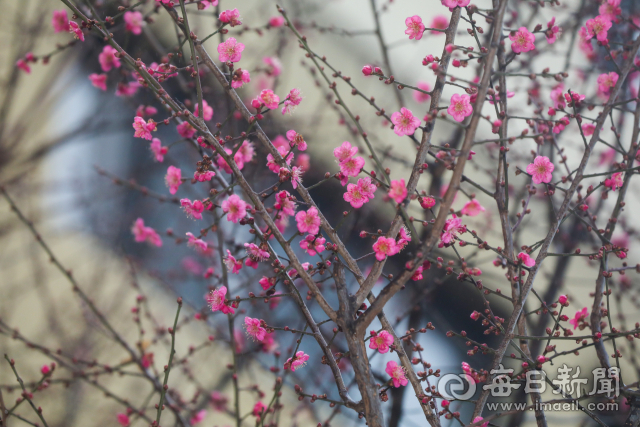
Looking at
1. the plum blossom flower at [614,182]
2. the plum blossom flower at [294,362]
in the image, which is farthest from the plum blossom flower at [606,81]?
the plum blossom flower at [294,362]

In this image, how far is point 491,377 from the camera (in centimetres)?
84

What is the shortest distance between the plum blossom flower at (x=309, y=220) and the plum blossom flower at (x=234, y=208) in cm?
11

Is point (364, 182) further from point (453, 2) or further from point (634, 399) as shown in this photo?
point (634, 399)

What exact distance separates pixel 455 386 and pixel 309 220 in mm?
636

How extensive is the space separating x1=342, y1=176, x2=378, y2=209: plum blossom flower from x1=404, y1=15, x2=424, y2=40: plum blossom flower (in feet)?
1.11

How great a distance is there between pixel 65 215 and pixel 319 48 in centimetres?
174

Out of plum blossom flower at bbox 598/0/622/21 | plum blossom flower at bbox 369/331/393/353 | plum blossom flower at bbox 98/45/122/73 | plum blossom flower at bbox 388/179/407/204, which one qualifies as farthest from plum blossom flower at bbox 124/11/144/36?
plum blossom flower at bbox 598/0/622/21

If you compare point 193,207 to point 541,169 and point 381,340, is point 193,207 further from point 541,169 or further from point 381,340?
point 541,169

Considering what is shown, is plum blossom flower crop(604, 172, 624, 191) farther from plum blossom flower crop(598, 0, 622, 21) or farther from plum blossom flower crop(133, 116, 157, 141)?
plum blossom flower crop(133, 116, 157, 141)

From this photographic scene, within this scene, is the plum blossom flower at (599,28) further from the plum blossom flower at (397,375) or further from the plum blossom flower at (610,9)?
the plum blossom flower at (397,375)

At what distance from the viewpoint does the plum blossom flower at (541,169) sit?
98cm

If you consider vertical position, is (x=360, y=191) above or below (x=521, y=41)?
below

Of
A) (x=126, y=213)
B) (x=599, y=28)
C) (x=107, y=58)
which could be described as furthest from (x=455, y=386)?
(x=126, y=213)

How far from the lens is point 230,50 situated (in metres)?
0.97
